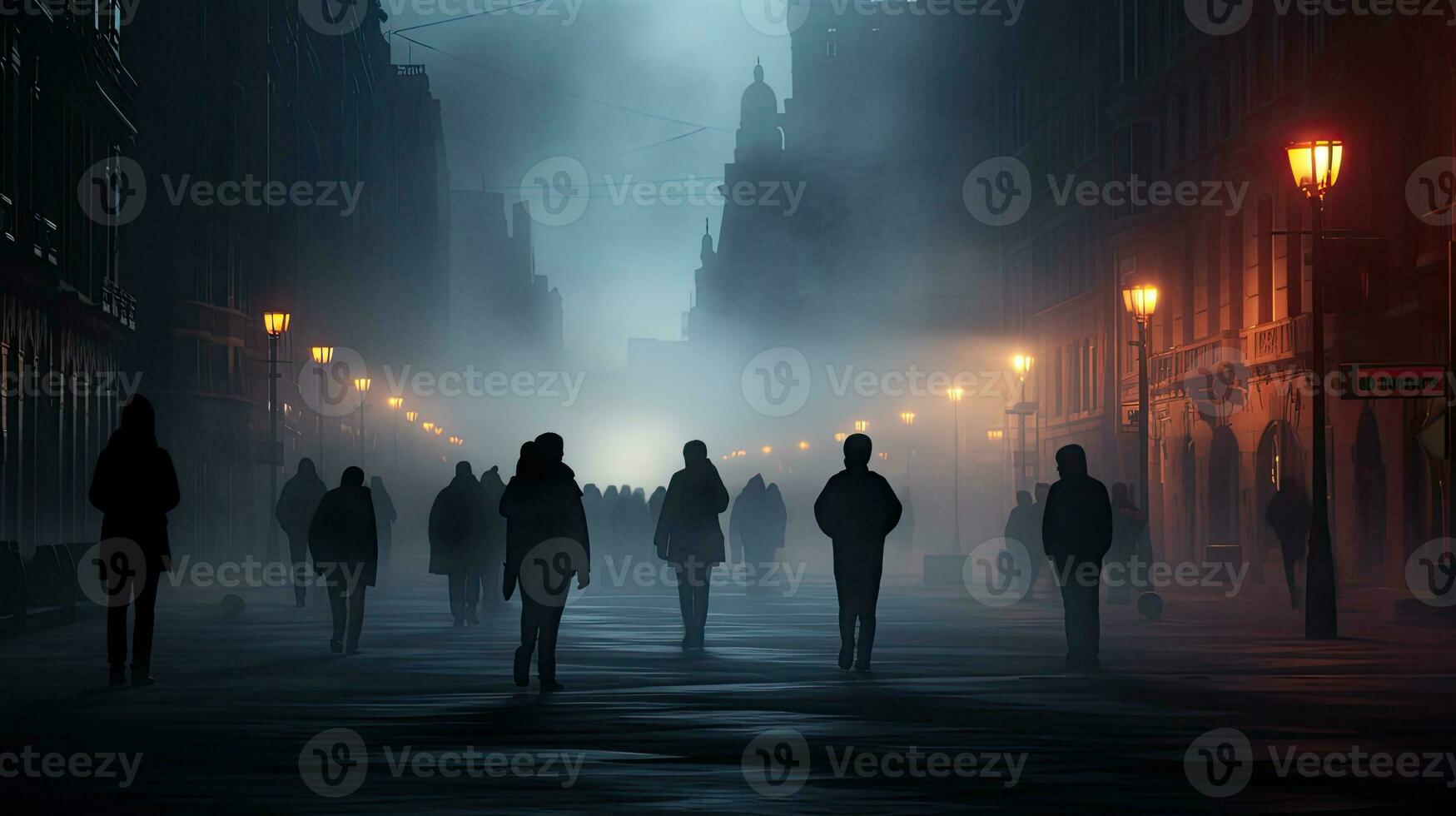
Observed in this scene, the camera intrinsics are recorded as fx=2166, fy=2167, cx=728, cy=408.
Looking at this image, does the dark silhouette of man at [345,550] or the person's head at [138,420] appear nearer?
the person's head at [138,420]

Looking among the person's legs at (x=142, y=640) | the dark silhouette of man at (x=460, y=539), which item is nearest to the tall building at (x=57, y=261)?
the dark silhouette of man at (x=460, y=539)

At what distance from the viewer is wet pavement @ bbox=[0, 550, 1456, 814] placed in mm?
10156

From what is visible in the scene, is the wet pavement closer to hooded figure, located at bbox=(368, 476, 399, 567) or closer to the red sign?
the red sign

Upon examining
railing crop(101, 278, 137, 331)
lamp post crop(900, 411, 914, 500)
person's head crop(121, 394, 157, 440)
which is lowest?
person's head crop(121, 394, 157, 440)

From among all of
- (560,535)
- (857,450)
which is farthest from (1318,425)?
(560,535)

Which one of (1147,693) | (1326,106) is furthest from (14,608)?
(1326,106)

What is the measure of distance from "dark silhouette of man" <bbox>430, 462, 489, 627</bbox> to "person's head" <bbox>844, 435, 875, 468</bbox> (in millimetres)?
9355

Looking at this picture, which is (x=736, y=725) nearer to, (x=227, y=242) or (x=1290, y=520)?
(x=1290, y=520)

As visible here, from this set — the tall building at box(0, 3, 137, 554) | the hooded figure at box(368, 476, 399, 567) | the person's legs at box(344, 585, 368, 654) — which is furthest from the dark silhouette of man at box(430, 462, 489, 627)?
the hooded figure at box(368, 476, 399, 567)

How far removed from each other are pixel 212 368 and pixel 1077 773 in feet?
142

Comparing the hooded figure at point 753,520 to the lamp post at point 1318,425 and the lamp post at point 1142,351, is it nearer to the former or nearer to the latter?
the lamp post at point 1142,351

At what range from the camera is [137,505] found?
1600 cm

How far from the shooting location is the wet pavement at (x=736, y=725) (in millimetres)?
10156

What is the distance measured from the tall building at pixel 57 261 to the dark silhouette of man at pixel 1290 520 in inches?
704
